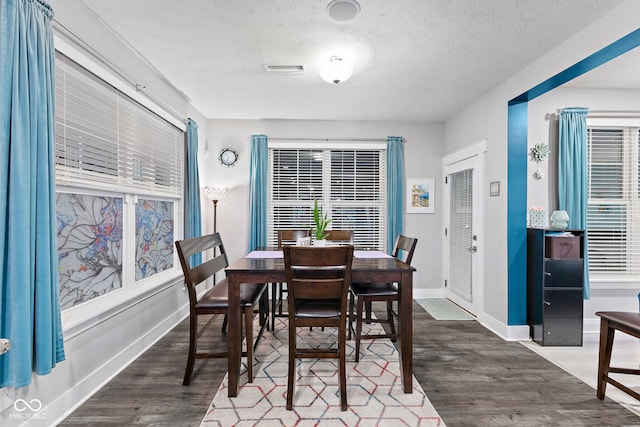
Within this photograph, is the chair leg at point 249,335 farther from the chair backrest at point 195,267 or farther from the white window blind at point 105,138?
the white window blind at point 105,138

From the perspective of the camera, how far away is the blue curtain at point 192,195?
3.55 metres

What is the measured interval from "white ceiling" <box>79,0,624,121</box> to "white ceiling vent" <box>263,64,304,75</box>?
58mm

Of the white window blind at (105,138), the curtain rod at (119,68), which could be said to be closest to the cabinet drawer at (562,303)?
the white window blind at (105,138)

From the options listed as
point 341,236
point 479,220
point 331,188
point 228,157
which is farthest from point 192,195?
point 479,220

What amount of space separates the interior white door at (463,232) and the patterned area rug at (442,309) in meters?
0.10

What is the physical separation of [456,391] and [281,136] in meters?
3.73

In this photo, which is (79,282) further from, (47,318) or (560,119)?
(560,119)

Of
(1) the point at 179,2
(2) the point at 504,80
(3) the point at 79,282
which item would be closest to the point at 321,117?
(2) the point at 504,80

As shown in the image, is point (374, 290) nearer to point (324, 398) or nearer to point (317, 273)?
point (317, 273)

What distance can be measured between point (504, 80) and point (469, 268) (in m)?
2.22

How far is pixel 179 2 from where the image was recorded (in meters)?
1.94

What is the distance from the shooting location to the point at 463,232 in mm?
3992

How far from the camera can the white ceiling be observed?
1.98 metres

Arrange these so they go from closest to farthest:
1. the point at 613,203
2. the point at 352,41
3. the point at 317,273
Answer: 1. the point at 317,273
2. the point at 352,41
3. the point at 613,203
